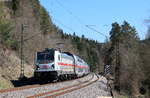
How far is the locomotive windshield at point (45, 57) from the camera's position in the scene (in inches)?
1313

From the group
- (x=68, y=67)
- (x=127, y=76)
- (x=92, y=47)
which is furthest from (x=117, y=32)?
(x=68, y=67)

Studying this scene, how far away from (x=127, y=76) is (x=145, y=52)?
459 cm

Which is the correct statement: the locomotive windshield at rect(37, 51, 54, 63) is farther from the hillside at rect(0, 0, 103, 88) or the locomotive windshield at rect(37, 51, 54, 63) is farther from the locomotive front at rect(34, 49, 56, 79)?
the hillside at rect(0, 0, 103, 88)

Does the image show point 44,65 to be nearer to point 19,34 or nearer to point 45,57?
point 45,57

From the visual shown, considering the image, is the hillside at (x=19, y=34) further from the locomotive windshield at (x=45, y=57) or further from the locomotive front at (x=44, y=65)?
the locomotive windshield at (x=45, y=57)

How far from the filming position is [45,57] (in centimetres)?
3341

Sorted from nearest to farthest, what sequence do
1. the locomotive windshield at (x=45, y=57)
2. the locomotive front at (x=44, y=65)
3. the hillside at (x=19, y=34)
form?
the locomotive front at (x=44, y=65)
the locomotive windshield at (x=45, y=57)
the hillside at (x=19, y=34)

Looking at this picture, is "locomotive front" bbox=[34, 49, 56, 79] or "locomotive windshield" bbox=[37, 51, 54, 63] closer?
"locomotive front" bbox=[34, 49, 56, 79]

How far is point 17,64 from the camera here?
4719 centimetres

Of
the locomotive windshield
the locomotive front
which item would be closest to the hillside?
the locomotive front

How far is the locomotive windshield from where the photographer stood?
109ft

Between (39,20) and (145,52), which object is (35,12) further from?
(145,52)

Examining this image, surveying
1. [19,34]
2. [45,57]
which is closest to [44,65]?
[45,57]

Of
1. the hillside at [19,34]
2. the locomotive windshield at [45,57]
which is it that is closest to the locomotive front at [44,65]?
the locomotive windshield at [45,57]
